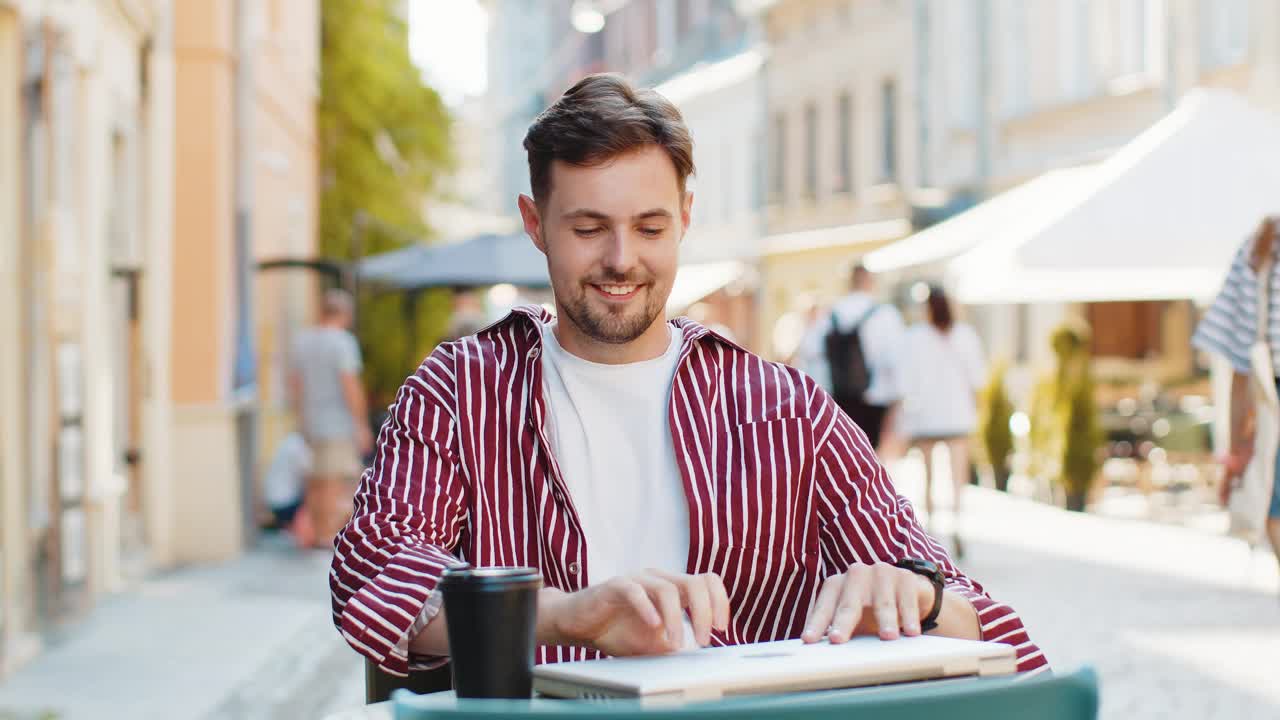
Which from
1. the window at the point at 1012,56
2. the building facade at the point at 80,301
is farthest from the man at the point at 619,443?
the window at the point at 1012,56

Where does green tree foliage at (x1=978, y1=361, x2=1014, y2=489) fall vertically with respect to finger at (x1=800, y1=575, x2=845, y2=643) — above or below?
below

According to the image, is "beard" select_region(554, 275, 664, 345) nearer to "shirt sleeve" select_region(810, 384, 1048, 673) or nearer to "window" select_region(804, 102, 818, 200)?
"shirt sleeve" select_region(810, 384, 1048, 673)

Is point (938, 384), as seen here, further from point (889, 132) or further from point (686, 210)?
point (889, 132)

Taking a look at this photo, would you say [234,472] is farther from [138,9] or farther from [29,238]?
[29,238]

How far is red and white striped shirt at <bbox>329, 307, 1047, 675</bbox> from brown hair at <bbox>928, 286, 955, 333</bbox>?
8.96 metres

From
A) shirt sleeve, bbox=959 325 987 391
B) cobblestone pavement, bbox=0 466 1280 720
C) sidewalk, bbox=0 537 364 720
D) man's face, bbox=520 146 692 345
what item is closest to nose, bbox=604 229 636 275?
man's face, bbox=520 146 692 345

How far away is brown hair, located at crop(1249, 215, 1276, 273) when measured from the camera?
6715 millimetres

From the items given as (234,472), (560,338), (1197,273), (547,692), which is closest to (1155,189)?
(1197,273)

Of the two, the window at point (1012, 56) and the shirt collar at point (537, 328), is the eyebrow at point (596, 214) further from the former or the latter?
the window at point (1012, 56)

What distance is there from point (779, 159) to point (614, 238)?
32755 mm

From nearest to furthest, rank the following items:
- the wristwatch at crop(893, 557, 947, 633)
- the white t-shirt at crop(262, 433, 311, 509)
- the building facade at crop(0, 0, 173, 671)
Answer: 1. the wristwatch at crop(893, 557, 947, 633)
2. the building facade at crop(0, 0, 173, 671)
3. the white t-shirt at crop(262, 433, 311, 509)

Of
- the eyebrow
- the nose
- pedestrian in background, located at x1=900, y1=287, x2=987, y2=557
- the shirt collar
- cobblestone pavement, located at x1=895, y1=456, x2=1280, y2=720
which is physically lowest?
cobblestone pavement, located at x1=895, y1=456, x2=1280, y2=720

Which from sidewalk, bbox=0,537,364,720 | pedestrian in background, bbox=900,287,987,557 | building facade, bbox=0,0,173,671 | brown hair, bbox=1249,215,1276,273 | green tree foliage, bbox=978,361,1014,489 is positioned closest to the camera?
brown hair, bbox=1249,215,1276,273

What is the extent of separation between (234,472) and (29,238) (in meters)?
4.13
